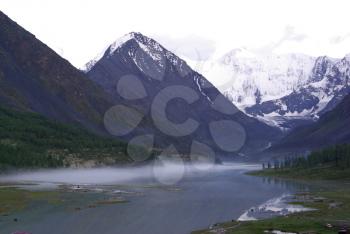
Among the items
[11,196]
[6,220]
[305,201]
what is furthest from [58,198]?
[305,201]

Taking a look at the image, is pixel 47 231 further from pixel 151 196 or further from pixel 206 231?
pixel 151 196

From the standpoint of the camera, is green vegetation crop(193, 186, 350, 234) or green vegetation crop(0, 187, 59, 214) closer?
green vegetation crop(193, 186, 350, 234)

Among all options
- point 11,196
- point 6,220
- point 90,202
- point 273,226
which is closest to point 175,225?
point 273,226

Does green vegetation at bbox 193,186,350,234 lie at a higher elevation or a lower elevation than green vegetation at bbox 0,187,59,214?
lower

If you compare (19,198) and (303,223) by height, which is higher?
(19,198)

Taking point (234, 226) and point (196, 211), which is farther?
point (196, 211)

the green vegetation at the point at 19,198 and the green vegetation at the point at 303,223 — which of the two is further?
the green vegetation at the point at 19,198

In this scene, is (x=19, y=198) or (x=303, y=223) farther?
(x=19, y=198)

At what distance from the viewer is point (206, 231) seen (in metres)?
106

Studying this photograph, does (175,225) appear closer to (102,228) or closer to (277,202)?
(102,228)

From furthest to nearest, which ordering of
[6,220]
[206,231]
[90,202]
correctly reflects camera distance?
[90,202]
[6,220]
[206,231]

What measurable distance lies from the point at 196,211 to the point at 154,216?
15.2m

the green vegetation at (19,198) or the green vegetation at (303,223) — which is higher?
the green vegetation at (19,198)

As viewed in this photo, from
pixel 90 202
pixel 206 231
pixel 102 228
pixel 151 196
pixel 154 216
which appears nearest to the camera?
pixel 206 231
